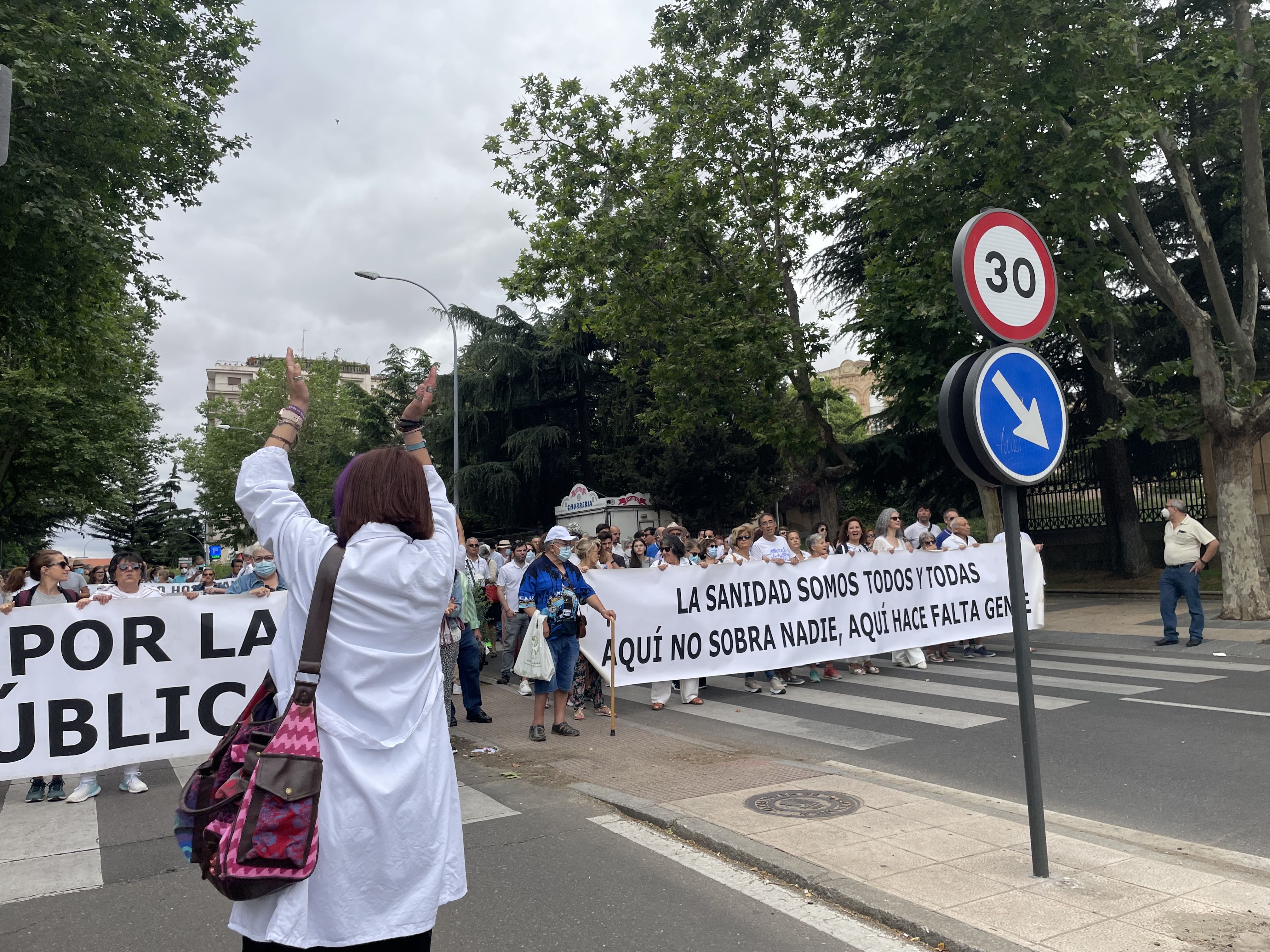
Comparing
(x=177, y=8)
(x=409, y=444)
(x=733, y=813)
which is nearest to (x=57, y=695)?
(x=733, y=813)

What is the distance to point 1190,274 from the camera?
2050 centimetres

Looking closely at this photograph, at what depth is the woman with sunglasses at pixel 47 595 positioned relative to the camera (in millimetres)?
7336

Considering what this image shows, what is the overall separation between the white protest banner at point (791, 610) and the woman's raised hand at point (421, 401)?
6.80m

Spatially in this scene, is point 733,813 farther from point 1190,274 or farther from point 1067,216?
point 1190,274

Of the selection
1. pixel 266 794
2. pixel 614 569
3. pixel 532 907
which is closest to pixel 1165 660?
pixel 614 569

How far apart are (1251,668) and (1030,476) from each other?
27.7 feet

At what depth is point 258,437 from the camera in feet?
226

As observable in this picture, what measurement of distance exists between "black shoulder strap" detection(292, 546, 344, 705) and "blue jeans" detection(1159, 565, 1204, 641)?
12.9m

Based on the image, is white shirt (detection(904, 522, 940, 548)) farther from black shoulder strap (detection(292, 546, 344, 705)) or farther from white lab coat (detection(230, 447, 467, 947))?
black shoulder strap (detection(292, 546, 344, 705))

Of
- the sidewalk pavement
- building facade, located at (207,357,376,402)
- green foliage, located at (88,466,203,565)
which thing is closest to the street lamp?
the sidewalk pavement

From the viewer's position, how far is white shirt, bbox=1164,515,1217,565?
12992 millimetres

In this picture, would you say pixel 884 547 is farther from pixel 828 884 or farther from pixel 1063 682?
pixel 828 884

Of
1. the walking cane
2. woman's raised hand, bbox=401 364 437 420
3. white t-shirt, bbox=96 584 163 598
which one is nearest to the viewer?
woman's raised hand, bbox=401 364 437 420

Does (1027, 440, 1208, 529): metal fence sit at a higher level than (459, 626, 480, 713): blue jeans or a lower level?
higher
